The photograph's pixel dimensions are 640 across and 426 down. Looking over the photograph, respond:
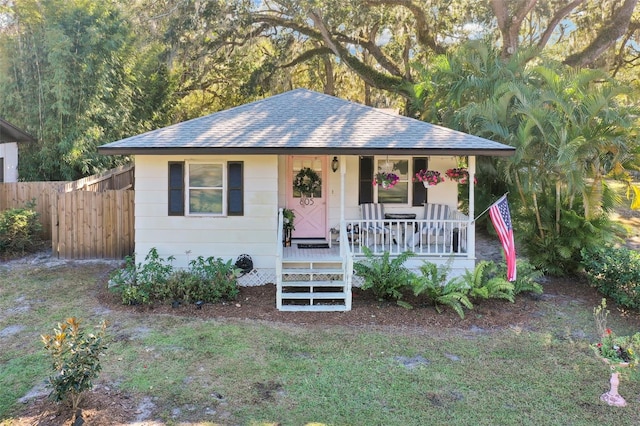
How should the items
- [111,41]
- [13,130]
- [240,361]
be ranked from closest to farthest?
[240,361] < [13,130] < [111,41]

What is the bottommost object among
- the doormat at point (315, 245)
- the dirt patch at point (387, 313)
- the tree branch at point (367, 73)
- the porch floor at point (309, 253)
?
the dirt patch at point (387, 313)

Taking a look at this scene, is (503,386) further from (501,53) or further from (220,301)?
(501,53)

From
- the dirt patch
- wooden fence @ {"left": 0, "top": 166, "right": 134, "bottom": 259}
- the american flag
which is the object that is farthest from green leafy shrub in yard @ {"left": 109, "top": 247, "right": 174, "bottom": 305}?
the american flag

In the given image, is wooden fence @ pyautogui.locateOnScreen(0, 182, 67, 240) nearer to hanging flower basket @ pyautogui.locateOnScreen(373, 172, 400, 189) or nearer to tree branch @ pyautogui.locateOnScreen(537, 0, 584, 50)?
hanging flower basket @ pyautogui.locateOnScreen(373, 172, 400, 189)

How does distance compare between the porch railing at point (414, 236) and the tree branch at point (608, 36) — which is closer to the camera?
the porch railing at point (414, 236)

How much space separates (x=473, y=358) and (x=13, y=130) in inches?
562

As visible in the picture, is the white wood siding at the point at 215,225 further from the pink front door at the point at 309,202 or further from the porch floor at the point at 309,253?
the pink front door at the point at 309,202

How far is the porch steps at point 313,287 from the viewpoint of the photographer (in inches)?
348

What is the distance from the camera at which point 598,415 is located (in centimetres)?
533

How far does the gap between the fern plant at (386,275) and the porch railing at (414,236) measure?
492 millimetres

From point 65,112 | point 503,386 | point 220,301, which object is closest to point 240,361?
point 220,301

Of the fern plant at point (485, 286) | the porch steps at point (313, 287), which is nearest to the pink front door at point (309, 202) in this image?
the porch steps at point (313, 287)

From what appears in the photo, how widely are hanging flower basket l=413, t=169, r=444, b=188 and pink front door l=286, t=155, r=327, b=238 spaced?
2.11 metres

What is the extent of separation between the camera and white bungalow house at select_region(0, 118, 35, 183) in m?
14.9
